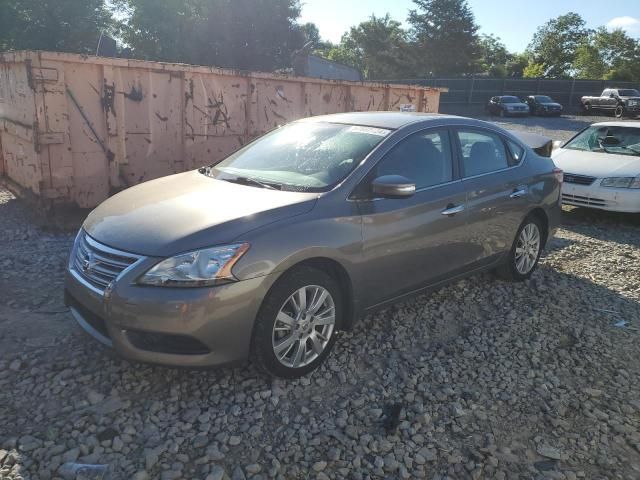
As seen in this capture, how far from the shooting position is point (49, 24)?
2850 cm

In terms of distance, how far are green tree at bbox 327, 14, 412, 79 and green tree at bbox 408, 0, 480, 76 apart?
81.2 inches

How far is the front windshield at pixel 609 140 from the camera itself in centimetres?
829

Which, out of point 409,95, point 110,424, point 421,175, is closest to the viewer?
point 110,424

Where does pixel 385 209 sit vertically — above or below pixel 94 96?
below

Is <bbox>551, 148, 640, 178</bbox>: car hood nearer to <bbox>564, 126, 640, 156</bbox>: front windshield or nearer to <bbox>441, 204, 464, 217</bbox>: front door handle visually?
<bbox>564, 126, 640, 156</bbox>: front windshield

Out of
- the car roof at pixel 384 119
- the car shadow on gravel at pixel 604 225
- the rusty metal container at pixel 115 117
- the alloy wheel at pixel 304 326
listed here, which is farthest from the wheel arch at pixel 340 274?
the car shadow on gravel at pixel 604 225

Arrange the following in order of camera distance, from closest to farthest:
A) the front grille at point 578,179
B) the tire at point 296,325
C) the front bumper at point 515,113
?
1. the tire at point 296,325
2. the front grille at point 578,179
3. the front bumper at point 515,113

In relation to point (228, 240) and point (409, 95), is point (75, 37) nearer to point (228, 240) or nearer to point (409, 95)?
point (409, 95)

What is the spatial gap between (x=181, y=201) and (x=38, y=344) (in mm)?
1431

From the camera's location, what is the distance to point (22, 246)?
18.5ft

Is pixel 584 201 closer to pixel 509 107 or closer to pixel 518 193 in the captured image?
pixel 518 193

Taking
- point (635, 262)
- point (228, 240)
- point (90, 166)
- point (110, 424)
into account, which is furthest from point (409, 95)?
point (110, 424)

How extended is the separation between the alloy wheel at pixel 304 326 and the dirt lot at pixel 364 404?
0.18m

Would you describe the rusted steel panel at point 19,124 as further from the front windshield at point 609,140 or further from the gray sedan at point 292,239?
the front windshield at point 609,140
